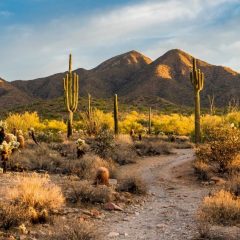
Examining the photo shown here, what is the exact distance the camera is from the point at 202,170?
16312 mm

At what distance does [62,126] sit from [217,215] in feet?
109

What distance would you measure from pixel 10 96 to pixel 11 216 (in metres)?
87.7

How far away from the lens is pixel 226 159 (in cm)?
1650

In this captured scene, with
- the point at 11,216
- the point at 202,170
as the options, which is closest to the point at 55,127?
the point at 202,170

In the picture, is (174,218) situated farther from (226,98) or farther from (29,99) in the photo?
(29,99)

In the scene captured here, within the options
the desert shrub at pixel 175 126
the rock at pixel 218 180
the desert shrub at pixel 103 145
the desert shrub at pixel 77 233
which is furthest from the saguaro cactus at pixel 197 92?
the desert shrub at pixel 77 233

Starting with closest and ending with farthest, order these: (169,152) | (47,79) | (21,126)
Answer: (169,152)
(21,126)
(47,79)

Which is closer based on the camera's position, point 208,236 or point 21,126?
point 208,236

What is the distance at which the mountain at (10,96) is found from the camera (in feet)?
292

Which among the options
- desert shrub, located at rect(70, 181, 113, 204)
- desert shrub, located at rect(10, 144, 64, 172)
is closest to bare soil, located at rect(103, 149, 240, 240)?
desert shrub, located at rect(70, 181, 113, 204)

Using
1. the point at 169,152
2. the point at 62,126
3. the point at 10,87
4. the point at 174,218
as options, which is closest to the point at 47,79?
the point at 10,87

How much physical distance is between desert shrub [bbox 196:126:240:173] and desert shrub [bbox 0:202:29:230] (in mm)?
9383

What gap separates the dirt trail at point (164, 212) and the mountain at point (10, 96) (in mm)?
73279

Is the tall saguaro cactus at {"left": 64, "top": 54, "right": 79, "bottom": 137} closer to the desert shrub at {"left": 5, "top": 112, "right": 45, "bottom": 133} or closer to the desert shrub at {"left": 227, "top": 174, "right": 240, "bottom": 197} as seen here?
the desert shrub at {"left": 5, "top": 112, "right": 45, "bottom": 133}
